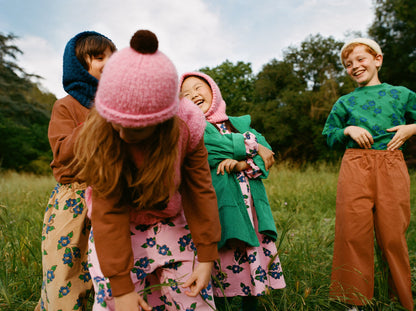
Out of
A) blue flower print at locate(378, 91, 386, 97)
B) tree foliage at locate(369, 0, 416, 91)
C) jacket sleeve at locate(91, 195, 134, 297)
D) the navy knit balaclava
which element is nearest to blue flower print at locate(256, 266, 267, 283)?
jacket sleeve at locate(91, 195, 134, 297)

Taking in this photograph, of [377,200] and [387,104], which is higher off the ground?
[387,104]

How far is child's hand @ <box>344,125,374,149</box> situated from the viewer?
218cm

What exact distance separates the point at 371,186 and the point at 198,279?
161 centimetres

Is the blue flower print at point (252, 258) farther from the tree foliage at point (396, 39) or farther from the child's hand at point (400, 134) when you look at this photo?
the tree foliage at point (396, 39)

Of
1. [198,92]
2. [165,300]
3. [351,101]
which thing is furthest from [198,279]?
[351,101]

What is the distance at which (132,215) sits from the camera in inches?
52.1

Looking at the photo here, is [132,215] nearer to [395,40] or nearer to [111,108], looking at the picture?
[111,108]

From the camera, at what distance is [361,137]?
2186mm

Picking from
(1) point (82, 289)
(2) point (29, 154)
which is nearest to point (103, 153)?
(1) point (82, 289)

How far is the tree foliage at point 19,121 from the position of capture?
18609 mm

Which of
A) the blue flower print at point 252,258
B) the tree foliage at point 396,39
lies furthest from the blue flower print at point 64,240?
the tree foliage at point 396,39

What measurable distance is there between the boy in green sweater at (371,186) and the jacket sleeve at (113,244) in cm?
162

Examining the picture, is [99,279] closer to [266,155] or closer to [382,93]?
[266,155]

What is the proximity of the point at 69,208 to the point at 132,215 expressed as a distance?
470mm
